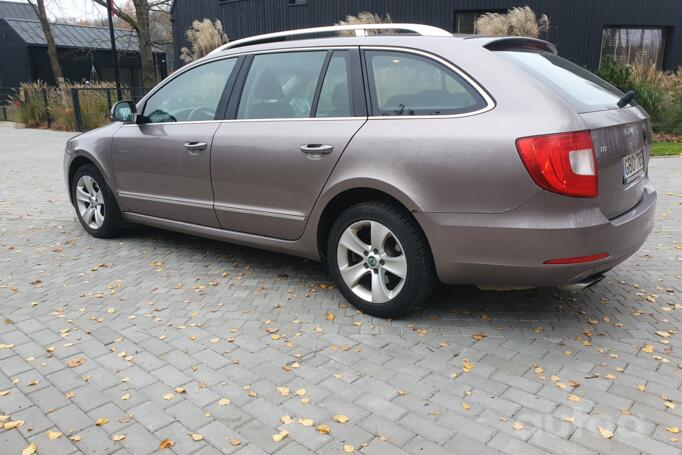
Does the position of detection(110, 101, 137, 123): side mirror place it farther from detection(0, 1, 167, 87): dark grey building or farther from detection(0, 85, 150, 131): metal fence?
detection(0, 1, 167, 87): dark grey building

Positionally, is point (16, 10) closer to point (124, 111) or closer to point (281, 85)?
point (124, 111)

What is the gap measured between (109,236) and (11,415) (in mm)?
3282

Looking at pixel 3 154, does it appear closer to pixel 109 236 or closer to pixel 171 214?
pixel 109 236

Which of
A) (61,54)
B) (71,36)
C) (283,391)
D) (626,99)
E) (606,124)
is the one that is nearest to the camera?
(283,391)

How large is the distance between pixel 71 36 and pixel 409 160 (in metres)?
38.2

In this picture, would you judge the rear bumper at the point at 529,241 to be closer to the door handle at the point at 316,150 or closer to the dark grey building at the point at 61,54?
the door handle at the point at 316,150

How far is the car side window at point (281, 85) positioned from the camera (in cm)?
413

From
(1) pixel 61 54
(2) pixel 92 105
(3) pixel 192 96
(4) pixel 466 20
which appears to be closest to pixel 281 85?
(3) pixel 192 96

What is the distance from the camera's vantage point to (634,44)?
18203 mm

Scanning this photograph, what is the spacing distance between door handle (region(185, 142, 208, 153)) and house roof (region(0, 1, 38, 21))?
163ft

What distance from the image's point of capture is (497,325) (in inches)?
148

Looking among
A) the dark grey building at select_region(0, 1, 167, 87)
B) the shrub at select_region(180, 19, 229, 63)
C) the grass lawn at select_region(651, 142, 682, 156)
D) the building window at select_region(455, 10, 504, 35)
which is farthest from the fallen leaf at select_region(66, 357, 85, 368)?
the dark grey building at select_region(0, 1, 167, 87)

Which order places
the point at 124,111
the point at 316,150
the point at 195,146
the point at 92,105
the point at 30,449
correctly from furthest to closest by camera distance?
the point at 92,105
the point at 124,111
the point at 195,146
the point at 316,150
the point at 30,449

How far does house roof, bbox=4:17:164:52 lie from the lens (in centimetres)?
3347
